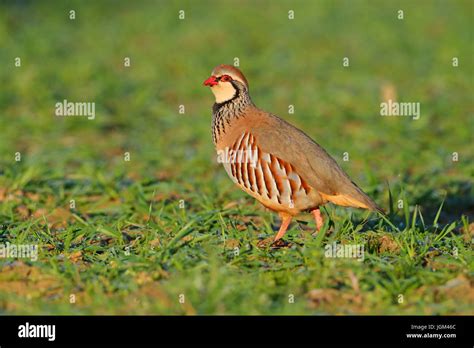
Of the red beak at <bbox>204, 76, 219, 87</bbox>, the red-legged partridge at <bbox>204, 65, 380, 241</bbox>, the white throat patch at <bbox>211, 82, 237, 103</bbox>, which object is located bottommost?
the red-legged partridge at <bbox>204, 65, 380, 241</bbox>

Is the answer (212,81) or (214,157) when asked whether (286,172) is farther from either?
(214,157)

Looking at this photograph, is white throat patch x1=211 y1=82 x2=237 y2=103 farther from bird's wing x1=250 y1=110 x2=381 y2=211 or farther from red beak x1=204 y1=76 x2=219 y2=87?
bird's wing x1=250 y1=110 x2=381 y2=211

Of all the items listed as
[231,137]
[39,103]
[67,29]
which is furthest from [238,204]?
[67,29]

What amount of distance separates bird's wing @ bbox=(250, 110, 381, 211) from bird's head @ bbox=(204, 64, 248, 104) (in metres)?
0.50

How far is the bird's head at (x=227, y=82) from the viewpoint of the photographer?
6.33 m

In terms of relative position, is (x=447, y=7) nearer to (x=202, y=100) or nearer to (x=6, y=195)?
(x=202, y=100)

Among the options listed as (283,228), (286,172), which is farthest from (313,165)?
(283,228)

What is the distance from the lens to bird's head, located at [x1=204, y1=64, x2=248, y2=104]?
6.33 m

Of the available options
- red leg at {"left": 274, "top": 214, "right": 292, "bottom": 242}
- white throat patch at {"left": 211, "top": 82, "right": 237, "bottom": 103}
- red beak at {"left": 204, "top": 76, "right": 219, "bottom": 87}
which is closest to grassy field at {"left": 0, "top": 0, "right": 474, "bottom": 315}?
red leg at {"left": 274, "top": 214, "right": 292, "bottom": 242}

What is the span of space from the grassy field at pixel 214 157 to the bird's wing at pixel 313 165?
218 millimetres

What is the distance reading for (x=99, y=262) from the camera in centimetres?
558

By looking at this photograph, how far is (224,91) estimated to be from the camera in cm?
636

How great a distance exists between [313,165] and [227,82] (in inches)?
38.5

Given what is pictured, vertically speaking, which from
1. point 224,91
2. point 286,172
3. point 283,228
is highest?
point 224,91
